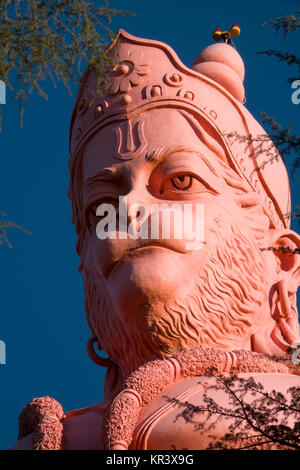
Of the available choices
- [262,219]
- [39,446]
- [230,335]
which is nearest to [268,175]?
[262,219]

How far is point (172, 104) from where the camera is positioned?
10117 mm

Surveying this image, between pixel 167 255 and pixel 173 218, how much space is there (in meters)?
0.39

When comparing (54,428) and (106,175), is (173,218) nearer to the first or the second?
(106,175)

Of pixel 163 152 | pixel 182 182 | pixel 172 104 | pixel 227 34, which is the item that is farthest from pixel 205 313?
pixel 227 34

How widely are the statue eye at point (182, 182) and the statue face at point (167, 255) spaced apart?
0.01 m

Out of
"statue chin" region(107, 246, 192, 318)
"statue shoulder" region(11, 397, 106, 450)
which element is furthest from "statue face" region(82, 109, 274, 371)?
"statue shoulder" region(11, 397, 106, 450)

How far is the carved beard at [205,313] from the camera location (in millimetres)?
9070

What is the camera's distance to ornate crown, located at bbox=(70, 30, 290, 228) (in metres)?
10.1

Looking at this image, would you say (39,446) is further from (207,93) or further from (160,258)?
(207,93)

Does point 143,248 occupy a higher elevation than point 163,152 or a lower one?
lower

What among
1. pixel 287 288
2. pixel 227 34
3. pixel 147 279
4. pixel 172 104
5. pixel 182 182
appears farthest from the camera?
pixel 227 34

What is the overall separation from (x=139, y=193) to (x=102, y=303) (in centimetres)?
120
